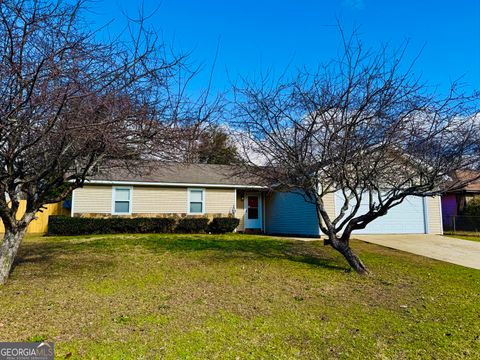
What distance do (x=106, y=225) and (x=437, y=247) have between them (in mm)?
12734

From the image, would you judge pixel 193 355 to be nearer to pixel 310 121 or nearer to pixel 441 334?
pixel 441 334

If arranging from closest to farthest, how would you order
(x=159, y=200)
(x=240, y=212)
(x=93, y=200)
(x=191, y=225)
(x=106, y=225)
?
(x=106, y=225)
(x=93, y=200)
(x=191, y=225)
(x=159, y=200)
(x=240, y=212)

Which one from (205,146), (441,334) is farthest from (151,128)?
(441,334)

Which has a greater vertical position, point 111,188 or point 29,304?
point 111,188

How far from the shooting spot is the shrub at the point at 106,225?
14.8 metres

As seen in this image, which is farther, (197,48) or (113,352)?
(197,48)

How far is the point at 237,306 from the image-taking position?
18.2ft

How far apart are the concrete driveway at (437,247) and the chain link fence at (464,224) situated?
437 cm

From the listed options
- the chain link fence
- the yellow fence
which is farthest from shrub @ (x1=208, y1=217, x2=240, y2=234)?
the chain link fence

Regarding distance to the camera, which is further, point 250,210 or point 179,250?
point 250,210

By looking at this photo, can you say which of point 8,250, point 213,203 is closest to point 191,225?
point 213,203

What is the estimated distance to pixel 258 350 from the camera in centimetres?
394

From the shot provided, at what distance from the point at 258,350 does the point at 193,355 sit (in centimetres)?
71

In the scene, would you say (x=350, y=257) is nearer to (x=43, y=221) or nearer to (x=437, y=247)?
(x=437, y=247)
